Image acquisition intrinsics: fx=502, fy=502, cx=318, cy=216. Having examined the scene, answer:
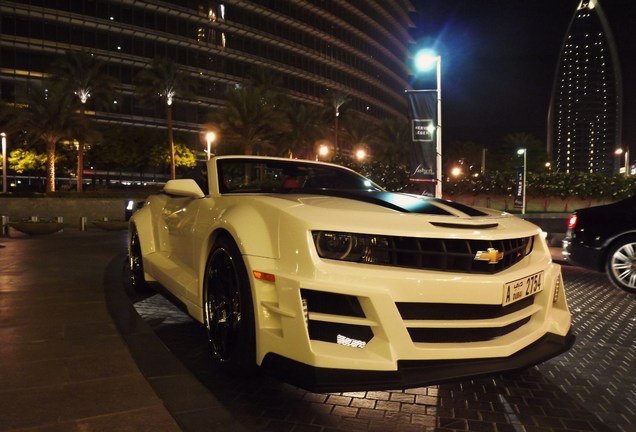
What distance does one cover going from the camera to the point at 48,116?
31.9 metres

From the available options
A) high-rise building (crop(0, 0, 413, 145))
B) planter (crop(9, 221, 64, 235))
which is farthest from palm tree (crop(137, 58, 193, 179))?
planter (crop(9, 221, 64, 235))

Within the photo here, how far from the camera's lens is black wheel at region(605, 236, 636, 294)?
6.81 meters

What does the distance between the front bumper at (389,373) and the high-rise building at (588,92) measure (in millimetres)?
138195

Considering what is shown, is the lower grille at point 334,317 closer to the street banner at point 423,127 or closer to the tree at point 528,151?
the street banner at point 423,127

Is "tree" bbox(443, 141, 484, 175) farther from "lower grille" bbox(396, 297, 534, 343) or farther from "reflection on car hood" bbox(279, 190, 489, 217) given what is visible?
"lower grille" bbox(396, 297, 534, 343)

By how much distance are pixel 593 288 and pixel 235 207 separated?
6043mm

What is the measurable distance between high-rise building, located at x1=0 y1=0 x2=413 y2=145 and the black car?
144 feet

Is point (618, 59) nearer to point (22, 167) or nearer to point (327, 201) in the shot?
point (22, 167)

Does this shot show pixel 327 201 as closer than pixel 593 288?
Yes

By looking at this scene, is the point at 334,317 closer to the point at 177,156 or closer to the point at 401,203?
the point at 401,203

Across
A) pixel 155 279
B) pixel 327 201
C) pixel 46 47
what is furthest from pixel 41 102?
pixel 327 201

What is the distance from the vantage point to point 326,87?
73.2 metres

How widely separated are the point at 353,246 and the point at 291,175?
230 cm

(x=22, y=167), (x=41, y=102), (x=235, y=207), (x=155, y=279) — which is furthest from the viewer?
(x=22, y=167)
